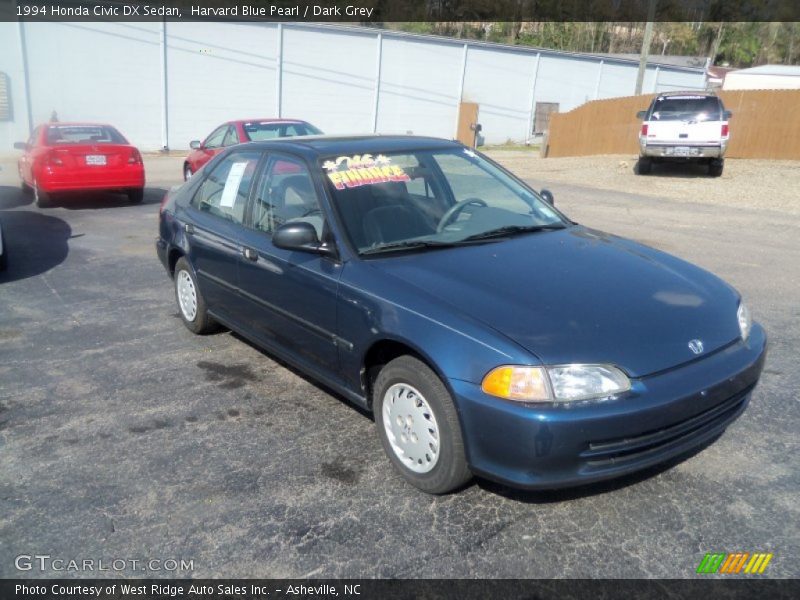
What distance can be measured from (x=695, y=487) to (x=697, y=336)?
77 centimetres

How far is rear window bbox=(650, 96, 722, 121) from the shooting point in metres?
15.8

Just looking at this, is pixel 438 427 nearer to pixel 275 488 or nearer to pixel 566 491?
pixel 566 491

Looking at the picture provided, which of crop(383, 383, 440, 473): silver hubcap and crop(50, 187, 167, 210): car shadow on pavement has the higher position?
crop(383, 383, 440, 473): silver hubcap

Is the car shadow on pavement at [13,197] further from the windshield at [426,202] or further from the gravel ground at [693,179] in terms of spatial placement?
the gravel ground at [693,179]

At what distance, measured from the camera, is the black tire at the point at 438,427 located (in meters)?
2.99

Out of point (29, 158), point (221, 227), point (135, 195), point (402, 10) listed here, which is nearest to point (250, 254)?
point (221, 227)

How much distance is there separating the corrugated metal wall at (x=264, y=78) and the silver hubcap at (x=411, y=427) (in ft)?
71.8

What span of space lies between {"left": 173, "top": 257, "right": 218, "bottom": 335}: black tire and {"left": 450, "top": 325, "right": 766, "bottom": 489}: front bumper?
294 cm

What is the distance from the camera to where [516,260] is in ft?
11.8

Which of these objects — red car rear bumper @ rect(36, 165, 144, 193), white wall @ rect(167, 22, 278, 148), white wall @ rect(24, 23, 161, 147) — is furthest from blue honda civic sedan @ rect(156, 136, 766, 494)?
white wall @ rect(167, 22, 278, 148)

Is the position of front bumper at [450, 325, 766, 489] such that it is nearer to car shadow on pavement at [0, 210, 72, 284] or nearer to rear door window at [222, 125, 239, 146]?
car shadow on pavement at [0, 210, 72, 284]

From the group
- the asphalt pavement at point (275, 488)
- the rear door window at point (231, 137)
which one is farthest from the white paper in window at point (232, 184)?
the rear door window at point (231, 137)

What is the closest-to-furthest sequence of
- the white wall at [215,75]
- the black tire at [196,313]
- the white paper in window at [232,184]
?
the white paper in window at [232,184] → the black tire at [196,313] → the white wall at [215,75]

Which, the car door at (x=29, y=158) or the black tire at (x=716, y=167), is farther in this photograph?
the black tire at (x=716, y=167)
